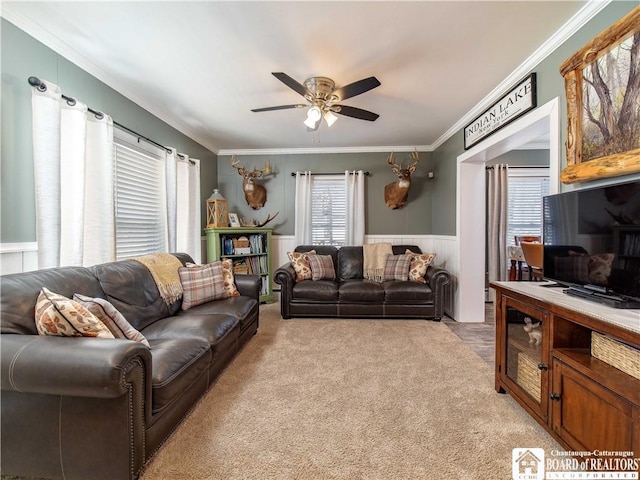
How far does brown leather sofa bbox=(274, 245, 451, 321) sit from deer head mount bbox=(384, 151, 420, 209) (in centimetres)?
132

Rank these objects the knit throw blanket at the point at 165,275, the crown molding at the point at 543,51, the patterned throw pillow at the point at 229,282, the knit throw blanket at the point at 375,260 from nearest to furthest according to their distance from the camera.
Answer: the crown molding at the point at 543,51 → the knit throw blanket at the point at 165,275 → the patterned throw pillow at the point at 229,282 → the knit throw blanket at the point at 375,260

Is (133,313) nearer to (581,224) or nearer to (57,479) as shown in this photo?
(57,479)

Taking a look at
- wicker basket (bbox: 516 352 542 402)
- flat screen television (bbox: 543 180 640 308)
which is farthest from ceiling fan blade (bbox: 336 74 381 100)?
wicker basket (bbox: 516 352 542 402)

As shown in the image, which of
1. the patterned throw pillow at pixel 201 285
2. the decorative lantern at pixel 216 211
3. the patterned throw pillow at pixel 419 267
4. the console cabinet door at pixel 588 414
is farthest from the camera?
the decorative lantern at pixel 216 211

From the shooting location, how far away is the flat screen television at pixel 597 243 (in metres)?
1.33

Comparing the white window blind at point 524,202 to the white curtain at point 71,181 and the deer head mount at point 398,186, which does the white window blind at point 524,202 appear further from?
the white curtain at point 71,181

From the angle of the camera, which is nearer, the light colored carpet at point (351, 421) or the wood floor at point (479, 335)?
the light colored carpet at point (351, 421)

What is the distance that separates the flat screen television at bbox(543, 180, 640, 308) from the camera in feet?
4.37

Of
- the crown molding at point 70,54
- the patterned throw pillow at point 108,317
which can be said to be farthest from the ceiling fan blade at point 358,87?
the patterned throw pillow at point 108,317

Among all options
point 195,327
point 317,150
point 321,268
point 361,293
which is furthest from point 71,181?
point 317,150

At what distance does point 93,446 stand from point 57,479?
0.87 feet

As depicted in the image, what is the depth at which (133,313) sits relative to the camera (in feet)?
7.14

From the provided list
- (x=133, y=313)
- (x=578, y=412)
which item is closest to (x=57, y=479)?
(x=133, y=313)

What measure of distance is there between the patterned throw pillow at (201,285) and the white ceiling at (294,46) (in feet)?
5.86
